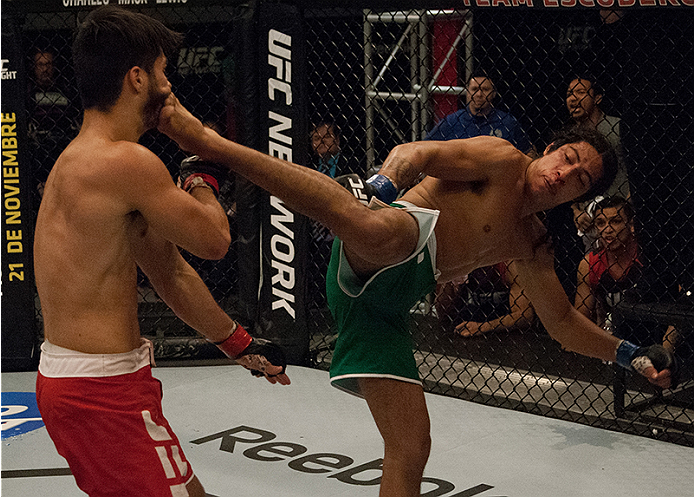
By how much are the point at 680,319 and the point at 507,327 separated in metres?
1.30

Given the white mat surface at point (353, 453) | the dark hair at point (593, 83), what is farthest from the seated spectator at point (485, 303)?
the dark hair at point (593, 83)

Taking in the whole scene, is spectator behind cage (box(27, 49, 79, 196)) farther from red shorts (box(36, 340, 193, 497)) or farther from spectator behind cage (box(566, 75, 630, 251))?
→ red shorts (box(36, 340, 193, 497))

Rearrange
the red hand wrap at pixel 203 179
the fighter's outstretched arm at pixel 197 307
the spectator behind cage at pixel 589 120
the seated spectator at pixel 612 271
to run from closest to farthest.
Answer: the red hand wrap at pixel 203 179 → the fighter's outstretched arm at pixel 197 307 → the seated spectator at pixel 612 271 → the spectator behind cage at pixel 589 120

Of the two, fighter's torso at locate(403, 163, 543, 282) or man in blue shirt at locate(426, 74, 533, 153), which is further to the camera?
man in blue shirt at locate(426, 74, 533, 153)

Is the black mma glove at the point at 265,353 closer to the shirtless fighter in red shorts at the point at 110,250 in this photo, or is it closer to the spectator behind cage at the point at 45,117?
the shirtless fighter in red shorts at the point at 110,250

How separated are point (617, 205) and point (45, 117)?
3.16 metres

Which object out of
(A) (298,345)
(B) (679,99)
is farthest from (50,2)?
(B) (679,99)

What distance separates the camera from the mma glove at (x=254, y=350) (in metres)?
2.18

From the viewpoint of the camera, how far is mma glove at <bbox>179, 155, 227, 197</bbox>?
185cm

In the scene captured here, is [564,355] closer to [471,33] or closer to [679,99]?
[679,99]

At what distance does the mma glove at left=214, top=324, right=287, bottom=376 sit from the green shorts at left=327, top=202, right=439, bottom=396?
214 millimetres

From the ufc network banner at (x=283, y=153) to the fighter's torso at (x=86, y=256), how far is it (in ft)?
7.65

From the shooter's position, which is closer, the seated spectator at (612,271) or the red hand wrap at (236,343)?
the red hand wrap at (236,343)

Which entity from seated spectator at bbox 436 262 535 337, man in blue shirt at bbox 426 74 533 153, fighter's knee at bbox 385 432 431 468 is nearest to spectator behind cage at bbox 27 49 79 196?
man in blue shirt at bbox 426 74 533 153
